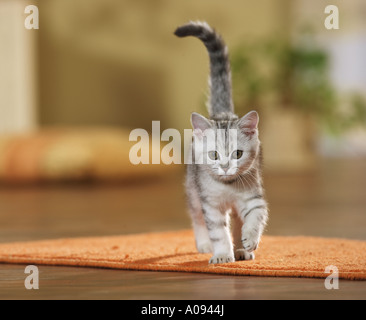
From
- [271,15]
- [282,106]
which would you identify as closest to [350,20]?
[271,15]

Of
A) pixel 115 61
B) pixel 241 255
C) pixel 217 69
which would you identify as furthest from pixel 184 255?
pixel 115 61

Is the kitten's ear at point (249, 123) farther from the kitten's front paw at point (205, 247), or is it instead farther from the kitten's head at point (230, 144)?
the kitten's front paw at point (205, 247)

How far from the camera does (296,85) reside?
607 centimetres

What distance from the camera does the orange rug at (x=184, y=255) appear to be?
130cm

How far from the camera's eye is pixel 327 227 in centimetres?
216

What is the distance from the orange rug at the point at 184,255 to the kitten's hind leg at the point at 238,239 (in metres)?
0.02

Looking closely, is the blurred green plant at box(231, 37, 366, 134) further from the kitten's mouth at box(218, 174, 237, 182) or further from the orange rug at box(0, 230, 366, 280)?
the kitten's mouth at box(218, 174, 237, 182)

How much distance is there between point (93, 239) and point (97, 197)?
169 cm

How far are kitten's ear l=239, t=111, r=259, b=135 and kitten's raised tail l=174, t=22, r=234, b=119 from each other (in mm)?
118

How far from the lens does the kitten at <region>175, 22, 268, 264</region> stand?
1300 mm

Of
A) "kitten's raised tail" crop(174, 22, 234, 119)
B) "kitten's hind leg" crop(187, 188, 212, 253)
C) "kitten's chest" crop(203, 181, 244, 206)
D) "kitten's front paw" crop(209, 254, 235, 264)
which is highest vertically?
"kitten's raised tail" crop(174, 22, 234, 119)

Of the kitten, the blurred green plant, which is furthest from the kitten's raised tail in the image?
the blurred green plant

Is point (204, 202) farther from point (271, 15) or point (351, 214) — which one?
point (271, 15)

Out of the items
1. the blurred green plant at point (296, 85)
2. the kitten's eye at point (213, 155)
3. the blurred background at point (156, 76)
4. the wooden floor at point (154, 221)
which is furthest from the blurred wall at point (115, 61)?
the kitten's eye at point (213, 155)
